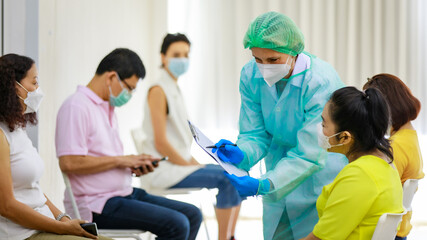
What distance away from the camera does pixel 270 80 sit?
2.08m

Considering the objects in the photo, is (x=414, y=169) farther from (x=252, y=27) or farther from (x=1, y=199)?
(x=1, y=199)

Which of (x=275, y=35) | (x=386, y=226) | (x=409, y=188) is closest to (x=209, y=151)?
(x=275, y=35)

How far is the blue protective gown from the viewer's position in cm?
202

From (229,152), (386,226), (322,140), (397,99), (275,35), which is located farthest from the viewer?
(397,99)

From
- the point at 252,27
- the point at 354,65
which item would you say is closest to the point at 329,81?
the point at 252,27

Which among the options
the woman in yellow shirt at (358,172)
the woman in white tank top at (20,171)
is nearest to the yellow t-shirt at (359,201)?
the woman in yellow shirt at (358,172)

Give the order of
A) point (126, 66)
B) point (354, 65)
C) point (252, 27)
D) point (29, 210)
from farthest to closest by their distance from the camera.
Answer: point (354, 65) < point (126, 66) < point (29, 210) < point (252, 27)

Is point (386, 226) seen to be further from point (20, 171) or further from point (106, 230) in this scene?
point (106, 230)

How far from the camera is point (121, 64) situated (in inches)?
120

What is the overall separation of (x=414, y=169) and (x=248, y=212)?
3066 millimetres

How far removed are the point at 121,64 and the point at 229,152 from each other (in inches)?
46.0

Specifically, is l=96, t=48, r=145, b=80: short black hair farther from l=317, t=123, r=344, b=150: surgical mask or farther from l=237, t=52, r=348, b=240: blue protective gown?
l=317, t=123, r=344, b=150: surgical mask

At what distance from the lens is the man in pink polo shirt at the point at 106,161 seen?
2781mm

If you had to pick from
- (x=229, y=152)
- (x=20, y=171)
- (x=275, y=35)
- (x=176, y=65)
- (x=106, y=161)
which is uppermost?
(x=275, y=35)
